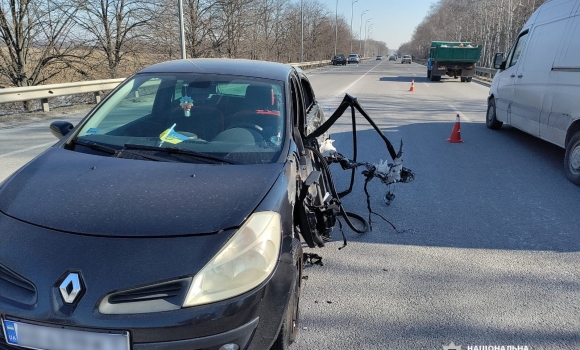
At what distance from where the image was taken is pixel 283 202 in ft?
7.77

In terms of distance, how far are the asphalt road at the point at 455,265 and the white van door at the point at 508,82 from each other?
1.89 meters

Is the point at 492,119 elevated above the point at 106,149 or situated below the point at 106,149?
below

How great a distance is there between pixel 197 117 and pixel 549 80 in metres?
6.00

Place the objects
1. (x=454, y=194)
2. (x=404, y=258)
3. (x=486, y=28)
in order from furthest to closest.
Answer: (x=486, y=28)
(x=454, y=194)
(x=404, y=258)

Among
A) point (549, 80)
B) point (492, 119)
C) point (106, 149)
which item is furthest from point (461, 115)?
point (106, 149)

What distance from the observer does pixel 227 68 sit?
11.9ft

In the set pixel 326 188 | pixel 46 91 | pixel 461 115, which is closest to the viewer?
pixel 326 188

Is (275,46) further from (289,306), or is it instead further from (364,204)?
(289,306)

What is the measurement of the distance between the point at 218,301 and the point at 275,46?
45.9 meters

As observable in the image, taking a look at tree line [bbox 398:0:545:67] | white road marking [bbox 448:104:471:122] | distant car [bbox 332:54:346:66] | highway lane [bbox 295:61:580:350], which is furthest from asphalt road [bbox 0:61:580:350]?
distant car [bbox 332:54:346:66]

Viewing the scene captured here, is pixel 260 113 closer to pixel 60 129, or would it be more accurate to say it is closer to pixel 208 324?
pixel 60 129

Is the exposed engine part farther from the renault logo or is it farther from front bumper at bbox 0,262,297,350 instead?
the renault logo

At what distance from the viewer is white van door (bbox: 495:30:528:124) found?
8648 mm

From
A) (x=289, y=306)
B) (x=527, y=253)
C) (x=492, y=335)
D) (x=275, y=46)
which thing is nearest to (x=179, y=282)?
(x=289, y=306)
